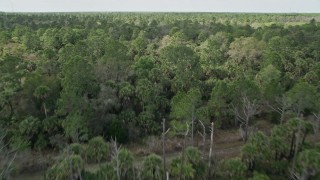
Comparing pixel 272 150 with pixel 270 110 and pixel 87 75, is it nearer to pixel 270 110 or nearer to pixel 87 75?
pixel 270 110

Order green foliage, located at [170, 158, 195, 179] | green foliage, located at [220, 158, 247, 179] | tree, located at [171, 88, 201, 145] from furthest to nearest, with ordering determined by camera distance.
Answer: tree, located at [171, 88, 201, 145] → green foliage, located at [220, 158, 247, 179] → green foliage, located at [170, 158, 195, 179]

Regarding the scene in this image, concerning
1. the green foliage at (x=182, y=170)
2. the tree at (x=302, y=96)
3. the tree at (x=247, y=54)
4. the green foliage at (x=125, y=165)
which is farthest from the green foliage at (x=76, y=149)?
the tree at (x=247, y=54)

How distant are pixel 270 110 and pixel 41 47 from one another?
57765 millimetres

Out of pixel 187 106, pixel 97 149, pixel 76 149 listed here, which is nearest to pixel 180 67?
pixel 187 106

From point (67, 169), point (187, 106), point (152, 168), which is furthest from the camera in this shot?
point (187, 106)

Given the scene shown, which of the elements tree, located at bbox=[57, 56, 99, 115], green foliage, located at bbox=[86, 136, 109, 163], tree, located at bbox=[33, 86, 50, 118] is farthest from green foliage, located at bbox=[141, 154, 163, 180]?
tree, located at bbox=[33, 86, 50, 118]

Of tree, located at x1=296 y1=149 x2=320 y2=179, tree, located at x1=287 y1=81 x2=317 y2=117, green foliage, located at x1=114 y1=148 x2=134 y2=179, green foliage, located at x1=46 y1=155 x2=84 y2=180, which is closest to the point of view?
green foliage, located at x1=46 y1=155 x2=84 y2=180

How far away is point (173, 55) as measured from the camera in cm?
6669

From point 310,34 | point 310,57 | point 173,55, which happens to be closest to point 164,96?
point 173,55

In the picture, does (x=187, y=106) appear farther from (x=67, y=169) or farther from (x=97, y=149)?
(x=67, y=169)

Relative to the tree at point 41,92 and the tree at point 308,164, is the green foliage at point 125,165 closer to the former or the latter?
the tree at point 308,164

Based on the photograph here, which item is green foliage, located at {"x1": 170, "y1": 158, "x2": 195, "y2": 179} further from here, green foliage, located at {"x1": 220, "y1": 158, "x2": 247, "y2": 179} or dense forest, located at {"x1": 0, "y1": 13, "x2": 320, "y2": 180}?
green foliage, located at {"x1": 220, "y1": 158, "x2": 247, "y2": 179}

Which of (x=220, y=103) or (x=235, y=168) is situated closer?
(x=235, y=168)

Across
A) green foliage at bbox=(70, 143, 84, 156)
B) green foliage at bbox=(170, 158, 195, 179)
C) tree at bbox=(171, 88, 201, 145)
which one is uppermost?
tree at bbox=(171, 88, 201, 145)
